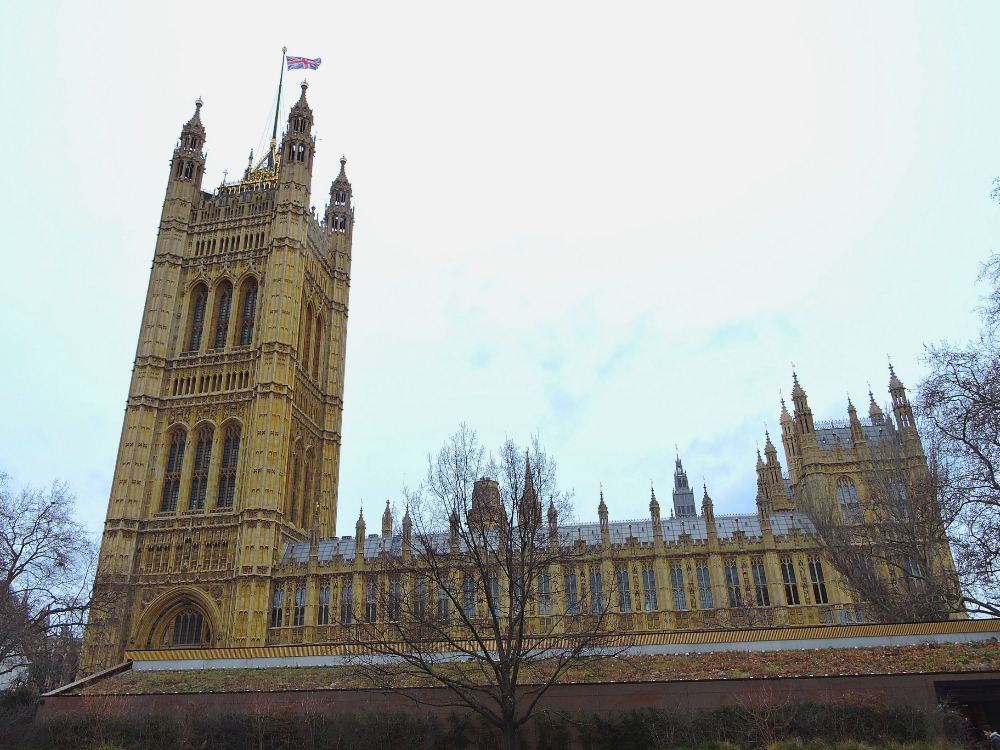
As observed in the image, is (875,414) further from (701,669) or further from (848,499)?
(701,669)

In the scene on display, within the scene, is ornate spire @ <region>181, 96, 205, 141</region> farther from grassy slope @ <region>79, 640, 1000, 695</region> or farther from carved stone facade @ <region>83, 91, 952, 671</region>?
grassy slope @ <region>79, 640, 1000, 695</region>

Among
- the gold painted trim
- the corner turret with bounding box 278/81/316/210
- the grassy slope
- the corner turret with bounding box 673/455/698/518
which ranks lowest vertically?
the grassy slope

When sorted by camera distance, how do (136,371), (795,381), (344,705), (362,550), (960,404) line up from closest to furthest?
(960,404), (344,705), (362,550), (795,381), (136,371)

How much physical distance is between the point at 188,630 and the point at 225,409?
562 inches

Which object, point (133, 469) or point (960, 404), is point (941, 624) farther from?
point (133, 469)

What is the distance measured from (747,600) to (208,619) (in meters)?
31.1

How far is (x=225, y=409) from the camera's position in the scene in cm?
5172

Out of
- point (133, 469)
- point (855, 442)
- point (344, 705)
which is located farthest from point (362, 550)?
point (855, 442)

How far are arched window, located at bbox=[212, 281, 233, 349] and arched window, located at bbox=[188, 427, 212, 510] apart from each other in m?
7.01

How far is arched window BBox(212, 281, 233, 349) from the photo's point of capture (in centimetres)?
5525

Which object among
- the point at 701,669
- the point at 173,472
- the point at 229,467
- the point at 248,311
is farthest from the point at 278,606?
the point at 701,669

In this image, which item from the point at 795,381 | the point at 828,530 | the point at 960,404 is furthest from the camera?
the point at 795,381

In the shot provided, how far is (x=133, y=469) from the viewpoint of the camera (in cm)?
4953

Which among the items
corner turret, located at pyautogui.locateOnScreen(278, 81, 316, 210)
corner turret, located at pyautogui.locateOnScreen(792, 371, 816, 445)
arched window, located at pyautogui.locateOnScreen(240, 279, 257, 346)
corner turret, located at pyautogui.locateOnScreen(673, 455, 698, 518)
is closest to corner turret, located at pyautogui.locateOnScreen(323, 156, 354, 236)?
corner turret, located at pyautogui.locateOnScreen(278, 81, 316, 210)
